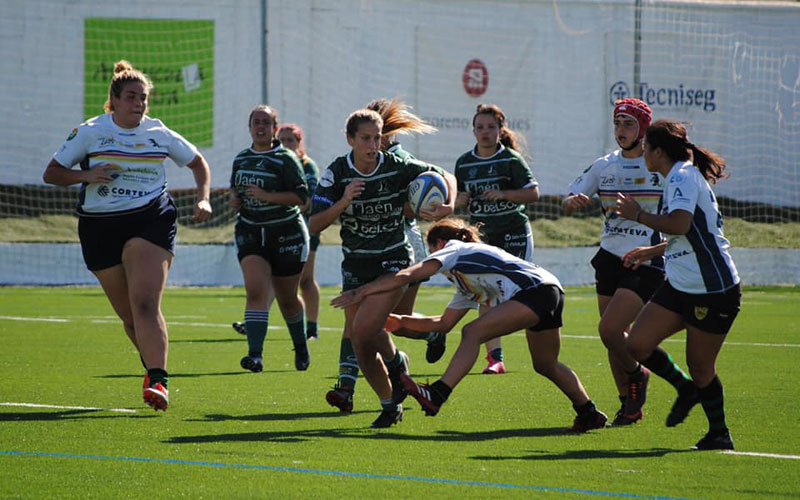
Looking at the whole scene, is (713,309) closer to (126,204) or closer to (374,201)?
(374,201)

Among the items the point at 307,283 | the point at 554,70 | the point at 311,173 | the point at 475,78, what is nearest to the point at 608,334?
the point at 307,283

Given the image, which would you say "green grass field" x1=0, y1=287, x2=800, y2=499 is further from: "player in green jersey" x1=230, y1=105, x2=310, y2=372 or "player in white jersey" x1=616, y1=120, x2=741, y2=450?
"player in green jersey" x1=230, y1=105, x2=310, y2=372

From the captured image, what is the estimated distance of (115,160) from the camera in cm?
796

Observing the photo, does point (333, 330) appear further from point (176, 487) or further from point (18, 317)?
point (176, 487)

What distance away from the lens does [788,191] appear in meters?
25.5

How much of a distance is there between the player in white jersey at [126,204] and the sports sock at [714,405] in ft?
11.0

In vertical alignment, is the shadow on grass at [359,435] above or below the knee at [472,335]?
below

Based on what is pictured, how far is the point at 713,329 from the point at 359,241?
2229 millimetres

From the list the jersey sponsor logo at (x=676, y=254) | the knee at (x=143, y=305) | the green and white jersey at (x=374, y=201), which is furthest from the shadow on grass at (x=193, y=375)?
the jersey sponsor logo at (x=676, y=254)

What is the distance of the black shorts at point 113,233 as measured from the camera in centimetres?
797

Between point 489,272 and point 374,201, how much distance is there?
0.88m

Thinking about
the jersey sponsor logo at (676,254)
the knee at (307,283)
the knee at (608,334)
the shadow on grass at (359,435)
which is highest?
the jersey sponsor logo at (676,254)

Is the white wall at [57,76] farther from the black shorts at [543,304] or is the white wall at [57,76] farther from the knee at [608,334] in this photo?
the black shorts at [543,304]

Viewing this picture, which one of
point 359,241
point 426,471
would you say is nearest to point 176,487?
point 426,471
